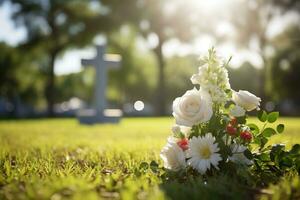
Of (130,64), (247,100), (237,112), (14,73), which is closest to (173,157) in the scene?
(237,112)

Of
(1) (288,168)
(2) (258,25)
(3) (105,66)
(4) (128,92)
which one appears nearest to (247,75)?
(4) (128,92)

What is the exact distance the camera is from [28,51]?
36.4 meters

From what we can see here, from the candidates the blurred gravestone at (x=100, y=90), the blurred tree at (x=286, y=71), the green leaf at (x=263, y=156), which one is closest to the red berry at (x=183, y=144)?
the green leaf at (x=263, y=156)

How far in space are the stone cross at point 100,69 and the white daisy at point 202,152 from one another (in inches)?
581

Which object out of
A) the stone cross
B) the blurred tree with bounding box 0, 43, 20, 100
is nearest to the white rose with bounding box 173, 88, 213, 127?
the stone cross

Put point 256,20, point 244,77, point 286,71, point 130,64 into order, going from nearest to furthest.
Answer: point 256,20, point 286,71, point 130,64, point 244,77

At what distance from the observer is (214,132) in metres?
3.83

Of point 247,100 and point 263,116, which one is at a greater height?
point 247,100

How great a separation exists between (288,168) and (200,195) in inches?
59.6

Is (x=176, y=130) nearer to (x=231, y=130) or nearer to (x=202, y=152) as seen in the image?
(x=202, y=152)

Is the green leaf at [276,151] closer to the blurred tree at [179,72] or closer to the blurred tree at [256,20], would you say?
the blurred tree at [256,20]

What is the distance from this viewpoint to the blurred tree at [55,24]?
33.5 meters

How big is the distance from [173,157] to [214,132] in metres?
0.43

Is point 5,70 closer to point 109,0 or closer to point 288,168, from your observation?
point 109,0
